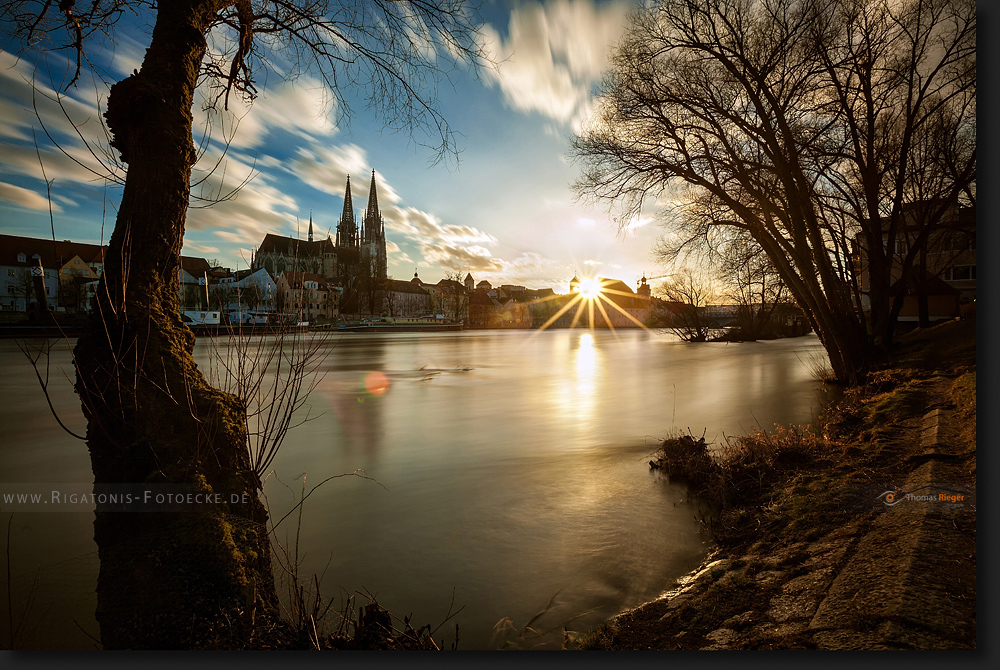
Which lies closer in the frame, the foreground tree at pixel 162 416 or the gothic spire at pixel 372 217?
the foreground tree at pixel 162 416

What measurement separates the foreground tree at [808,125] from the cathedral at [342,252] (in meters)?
2.19

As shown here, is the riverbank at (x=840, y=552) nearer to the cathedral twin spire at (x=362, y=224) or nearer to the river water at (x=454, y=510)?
the river water at (x=454, y=510)

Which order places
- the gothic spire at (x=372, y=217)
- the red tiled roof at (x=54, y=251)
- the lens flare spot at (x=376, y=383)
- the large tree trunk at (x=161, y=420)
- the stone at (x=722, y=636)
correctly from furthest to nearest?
1. the lens flare spot at (x=376, y=383)
2. the gothic spire at (x=372, y=217)
3. the red tiled roof at (x=54, y=251)
4. the stone at (x=722, y=636)
5. the large tree trunk at (x=161, y=420)

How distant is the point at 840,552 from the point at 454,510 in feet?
8.57

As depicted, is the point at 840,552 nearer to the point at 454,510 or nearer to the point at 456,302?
the point at 454,510

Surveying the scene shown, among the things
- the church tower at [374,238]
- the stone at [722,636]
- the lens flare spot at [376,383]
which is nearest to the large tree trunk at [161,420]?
the church tower at [374,238]

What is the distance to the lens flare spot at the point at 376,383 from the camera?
10273mm

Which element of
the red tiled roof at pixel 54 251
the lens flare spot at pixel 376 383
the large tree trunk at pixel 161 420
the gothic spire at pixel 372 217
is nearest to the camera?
the large tree trunk at pixel 161 420

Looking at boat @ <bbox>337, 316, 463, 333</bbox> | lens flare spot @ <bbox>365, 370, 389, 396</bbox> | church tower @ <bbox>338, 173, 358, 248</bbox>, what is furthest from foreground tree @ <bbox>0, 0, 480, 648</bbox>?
lens flare spot @ <bbox>365, 370, 389, 396</bbox>

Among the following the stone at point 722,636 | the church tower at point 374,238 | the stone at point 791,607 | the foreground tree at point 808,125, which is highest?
the foreground tree at point 808,125

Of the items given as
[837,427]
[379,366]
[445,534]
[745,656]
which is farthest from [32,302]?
[379,366]

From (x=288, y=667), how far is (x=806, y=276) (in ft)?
24.0

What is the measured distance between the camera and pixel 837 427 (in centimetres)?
483

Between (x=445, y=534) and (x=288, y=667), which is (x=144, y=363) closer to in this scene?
(x=288, y=667)
